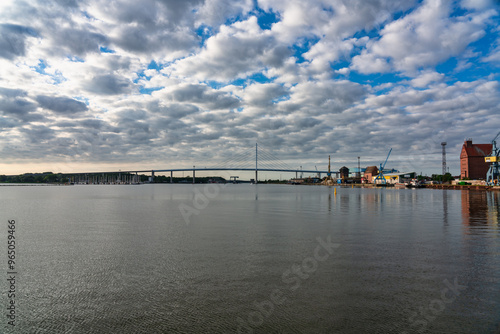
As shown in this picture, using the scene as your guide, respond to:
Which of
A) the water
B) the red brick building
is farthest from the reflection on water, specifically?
the red brick building

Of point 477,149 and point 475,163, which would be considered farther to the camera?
point 477,149

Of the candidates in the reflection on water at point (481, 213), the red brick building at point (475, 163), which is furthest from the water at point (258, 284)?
the red brick building at point (475, 163)

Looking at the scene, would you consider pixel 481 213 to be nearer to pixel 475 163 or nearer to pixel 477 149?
pixel 475 163

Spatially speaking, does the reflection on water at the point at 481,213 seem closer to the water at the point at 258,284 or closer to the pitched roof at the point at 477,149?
the water at the point at 258,284

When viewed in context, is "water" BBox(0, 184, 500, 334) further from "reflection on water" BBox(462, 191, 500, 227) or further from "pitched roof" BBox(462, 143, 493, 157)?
"pitched roof" BBox(462, 143, 493, 157)

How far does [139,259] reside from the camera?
12781 mm

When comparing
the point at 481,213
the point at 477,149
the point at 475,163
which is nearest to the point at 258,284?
the point at 481,213

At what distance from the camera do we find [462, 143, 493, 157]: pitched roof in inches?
5782

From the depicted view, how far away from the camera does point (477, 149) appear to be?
149 meters

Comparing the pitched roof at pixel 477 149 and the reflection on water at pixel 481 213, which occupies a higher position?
the pitched roof at pixel 477 149

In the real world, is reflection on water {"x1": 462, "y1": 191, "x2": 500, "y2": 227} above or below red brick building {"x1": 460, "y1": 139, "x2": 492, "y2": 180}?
below

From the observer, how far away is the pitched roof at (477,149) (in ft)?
482

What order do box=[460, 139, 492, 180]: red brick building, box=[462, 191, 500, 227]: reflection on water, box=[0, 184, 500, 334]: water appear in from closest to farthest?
box=[0, 184, 500, 334]: water < box=[462, 191, 500, 227]: reflection on water < box=[460, 139, 492, 180]: red brick building

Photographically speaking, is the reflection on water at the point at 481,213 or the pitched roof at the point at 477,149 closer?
the reflection on water at the point at 481,213
